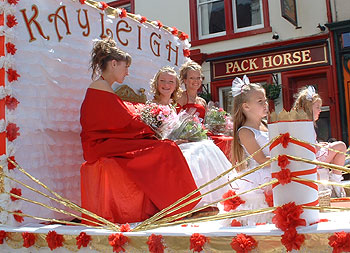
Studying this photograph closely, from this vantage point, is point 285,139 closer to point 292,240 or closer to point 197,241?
point 292,240

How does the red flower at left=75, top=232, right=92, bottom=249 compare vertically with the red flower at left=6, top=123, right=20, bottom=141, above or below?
below

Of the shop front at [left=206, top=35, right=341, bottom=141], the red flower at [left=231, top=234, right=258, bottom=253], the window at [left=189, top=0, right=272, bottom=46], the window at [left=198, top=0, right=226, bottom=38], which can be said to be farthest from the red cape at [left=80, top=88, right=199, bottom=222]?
the window at [left=198, top=0, right=226, bottom=38]

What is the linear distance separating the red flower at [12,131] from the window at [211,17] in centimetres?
781

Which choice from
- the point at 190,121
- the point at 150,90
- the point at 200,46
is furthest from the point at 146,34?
the point at 200,46

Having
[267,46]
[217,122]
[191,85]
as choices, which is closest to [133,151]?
[217,122]

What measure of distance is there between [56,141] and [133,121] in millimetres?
882

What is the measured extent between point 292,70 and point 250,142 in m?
7.10

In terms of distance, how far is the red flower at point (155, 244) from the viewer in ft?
7.67

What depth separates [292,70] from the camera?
944cm

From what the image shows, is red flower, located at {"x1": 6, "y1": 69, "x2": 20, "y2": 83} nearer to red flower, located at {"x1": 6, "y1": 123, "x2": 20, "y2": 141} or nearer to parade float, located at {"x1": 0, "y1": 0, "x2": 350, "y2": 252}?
parade float, located at {"x1": 0, "y1": 0, "x2": 350, "y2": 252}

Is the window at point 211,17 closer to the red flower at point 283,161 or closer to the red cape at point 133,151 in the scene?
the red cape at point 133,151

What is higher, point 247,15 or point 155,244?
point 247,15

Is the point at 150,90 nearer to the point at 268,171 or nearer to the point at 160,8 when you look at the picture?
the point at 268,171

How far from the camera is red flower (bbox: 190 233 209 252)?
220 centimetres
